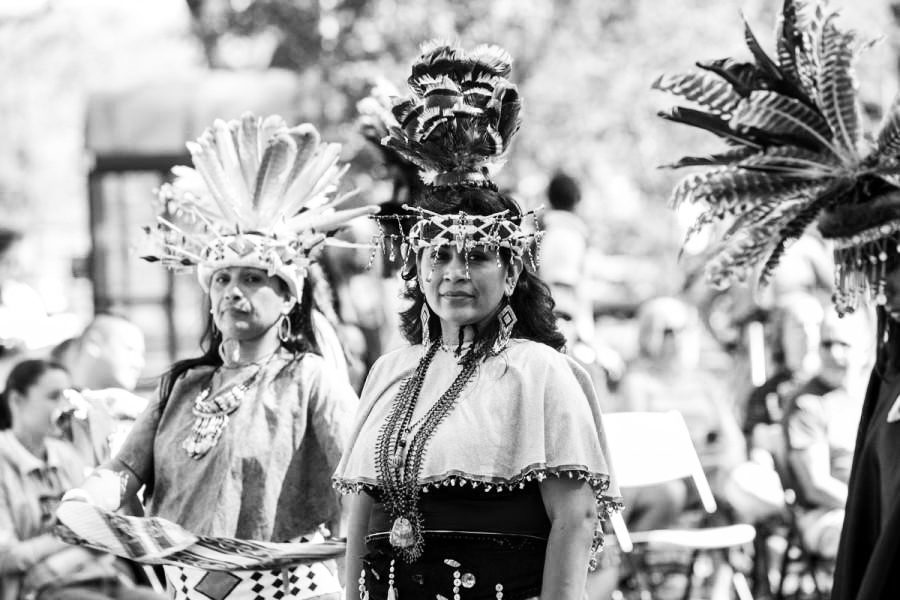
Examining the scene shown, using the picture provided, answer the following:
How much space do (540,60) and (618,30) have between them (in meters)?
1.08

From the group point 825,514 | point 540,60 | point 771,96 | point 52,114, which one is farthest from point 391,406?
point 52,114

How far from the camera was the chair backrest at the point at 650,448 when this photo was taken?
255 inches

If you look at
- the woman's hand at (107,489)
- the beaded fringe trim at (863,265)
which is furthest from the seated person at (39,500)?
the beaded fringe trim at (863,265)

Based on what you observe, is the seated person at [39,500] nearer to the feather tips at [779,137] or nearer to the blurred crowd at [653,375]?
the blurred crowd at [653,375]

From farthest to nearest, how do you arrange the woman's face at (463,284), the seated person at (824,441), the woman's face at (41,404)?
the seated person at (824,441) → the woman's face at (41,404) → the woman's face at (463,284)

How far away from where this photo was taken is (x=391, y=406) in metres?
4.00

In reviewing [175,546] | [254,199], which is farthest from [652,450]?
[175,546]

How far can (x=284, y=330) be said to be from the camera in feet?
16.5

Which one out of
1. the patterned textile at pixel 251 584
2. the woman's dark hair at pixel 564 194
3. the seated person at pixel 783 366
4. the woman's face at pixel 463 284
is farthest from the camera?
the seated person at pixel 783 366

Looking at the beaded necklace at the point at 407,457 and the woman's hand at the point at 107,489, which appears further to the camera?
the woman's hand at the point at 107,489

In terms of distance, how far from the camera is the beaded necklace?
3.78 meters

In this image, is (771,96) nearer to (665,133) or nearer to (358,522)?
(358,522)

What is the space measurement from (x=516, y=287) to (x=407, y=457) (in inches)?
23.0

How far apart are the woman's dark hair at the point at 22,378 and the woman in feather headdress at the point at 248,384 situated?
1468 mm
